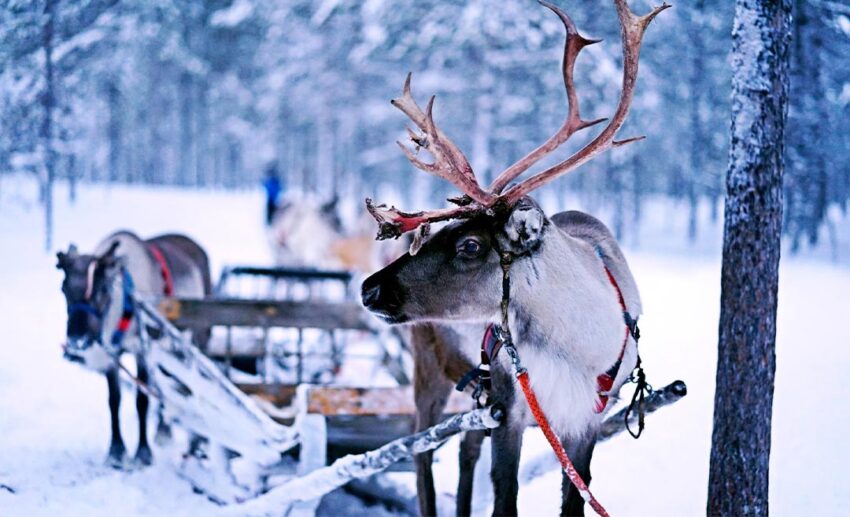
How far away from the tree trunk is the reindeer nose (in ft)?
10.8

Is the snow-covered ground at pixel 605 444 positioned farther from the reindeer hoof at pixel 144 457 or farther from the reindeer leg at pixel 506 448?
the reindeer leg at pixel 506 448

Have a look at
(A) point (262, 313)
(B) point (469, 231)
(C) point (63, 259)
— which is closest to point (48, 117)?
(C) point (63, 259)

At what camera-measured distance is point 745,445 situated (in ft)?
10.1

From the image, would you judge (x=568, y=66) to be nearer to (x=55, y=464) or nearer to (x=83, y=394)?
(x=55, y=464)

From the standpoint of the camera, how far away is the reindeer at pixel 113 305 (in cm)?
512

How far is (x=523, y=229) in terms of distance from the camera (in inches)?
113

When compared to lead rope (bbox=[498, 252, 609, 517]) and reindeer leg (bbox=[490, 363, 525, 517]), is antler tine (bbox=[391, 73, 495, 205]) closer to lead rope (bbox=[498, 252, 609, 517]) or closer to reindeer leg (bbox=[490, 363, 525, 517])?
lead rope (bbox=[498, 252, 609, 517])

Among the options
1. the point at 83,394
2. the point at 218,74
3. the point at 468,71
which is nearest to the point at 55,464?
the point at 83,394

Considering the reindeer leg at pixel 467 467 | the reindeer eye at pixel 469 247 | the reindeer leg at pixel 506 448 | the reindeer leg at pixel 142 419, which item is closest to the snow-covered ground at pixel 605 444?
the reindeer leg at pixel 142 419

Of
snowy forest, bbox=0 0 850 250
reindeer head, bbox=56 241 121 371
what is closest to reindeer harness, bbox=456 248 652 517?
snowy forest, bbox=0 0 850 250

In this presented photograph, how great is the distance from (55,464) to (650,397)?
3485mm

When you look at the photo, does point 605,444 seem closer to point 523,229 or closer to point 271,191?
point 523,229

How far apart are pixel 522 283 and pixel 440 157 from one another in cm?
61

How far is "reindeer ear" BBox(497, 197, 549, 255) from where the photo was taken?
9.38ft
